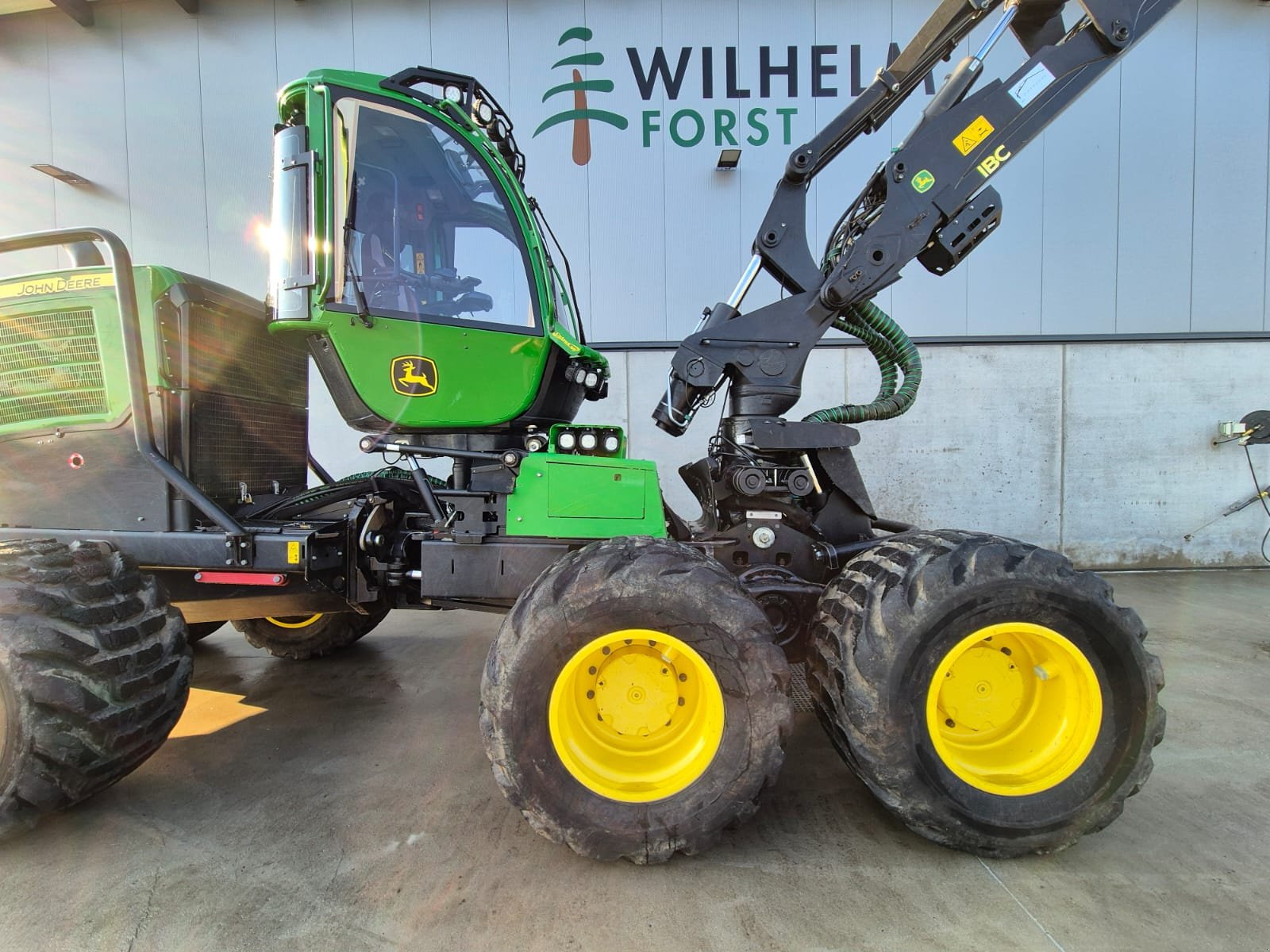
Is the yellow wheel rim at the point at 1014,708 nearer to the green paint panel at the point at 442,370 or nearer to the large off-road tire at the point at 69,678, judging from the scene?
the green paint panel at the point at 442,370

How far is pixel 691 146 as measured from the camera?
639 cm

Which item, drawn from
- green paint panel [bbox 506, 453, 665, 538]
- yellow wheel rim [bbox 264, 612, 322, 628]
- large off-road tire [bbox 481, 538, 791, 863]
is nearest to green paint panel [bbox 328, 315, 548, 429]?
green paint panel [bbox 506, 453, 665, 538]

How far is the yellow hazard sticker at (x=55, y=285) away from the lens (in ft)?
8.67

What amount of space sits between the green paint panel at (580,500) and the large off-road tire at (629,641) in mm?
471

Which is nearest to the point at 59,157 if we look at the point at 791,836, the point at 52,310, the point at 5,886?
the point at 52,310

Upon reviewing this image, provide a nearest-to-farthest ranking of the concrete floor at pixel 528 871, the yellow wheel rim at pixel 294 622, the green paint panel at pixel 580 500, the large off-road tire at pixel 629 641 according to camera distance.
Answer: the concrete floor at pixel 528 871 < the large off-road tire at pixel 629 641 < the green paint panel at pixel 580 500 < the yellow wheel rim at pixel 294 622

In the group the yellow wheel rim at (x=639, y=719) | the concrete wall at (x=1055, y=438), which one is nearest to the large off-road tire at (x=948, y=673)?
the yellow wheel rim at (x=639, y=719)

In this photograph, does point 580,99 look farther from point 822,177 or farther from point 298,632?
point 298,632

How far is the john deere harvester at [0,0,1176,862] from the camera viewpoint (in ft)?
6.75

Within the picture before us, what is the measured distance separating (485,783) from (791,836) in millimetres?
1334

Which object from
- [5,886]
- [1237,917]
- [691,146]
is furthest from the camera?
[691,146]

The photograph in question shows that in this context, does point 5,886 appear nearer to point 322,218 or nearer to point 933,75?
point 322,218

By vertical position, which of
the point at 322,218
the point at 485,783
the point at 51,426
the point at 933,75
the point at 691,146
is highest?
the point at 933,75

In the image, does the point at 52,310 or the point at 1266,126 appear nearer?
the point at 52,310
